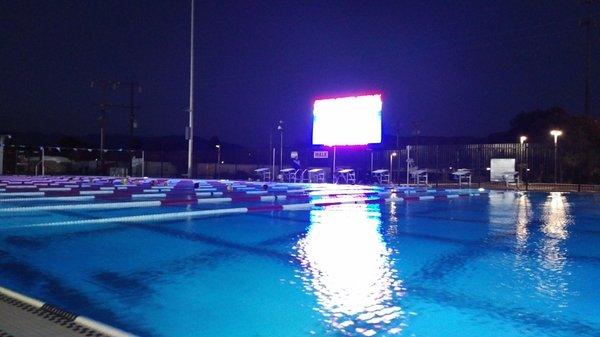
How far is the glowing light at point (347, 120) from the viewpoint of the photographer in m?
22.1

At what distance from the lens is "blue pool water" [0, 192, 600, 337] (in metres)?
2.90

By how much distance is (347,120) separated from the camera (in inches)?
908

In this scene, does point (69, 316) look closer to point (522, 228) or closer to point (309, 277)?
point (309, 277)

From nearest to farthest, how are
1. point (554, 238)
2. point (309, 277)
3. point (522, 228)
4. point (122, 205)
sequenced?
point (309, 277), point (554, 238), point (522, 228), point (122, 205)

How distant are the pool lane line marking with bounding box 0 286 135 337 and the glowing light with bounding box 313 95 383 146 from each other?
1958 centimetres

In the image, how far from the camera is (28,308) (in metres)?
2.96

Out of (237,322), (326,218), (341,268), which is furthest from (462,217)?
(237,322)

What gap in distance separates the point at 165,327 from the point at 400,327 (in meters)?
1.37

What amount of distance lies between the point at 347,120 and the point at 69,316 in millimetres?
20830

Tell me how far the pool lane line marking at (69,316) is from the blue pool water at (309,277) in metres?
0.15

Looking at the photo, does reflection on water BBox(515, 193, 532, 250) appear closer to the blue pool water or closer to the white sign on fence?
the blue pool water

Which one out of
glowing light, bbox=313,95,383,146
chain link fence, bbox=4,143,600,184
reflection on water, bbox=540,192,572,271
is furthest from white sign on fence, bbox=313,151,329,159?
reflection on water, bbox=540,192,572,271

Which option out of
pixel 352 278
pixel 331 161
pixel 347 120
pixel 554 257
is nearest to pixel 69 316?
pixel 352 278

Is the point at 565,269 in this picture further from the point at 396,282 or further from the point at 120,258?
the point at 120,258
